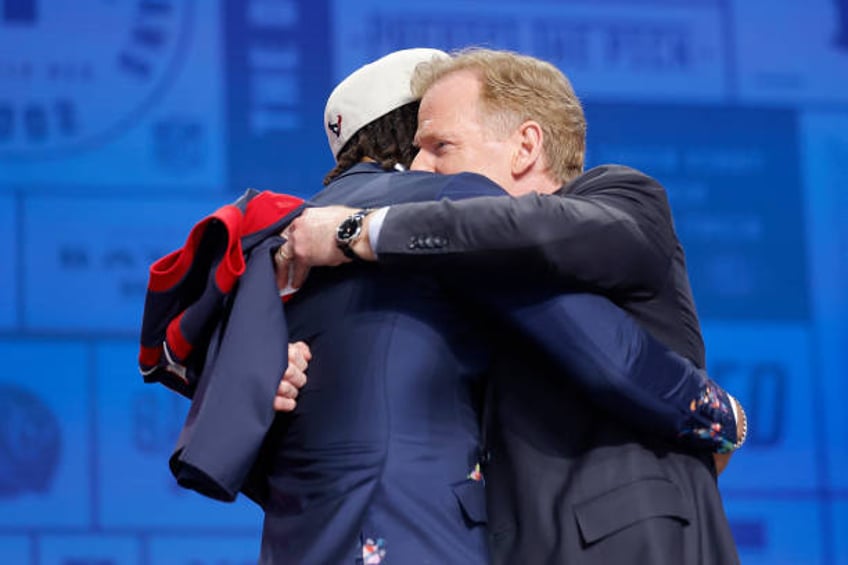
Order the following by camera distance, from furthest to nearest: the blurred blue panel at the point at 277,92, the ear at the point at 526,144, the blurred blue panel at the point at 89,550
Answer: the blurred blue panel at the point at 277,92 → the blurred blue panel at the point at 89,550 → the ear at the point at 526,144

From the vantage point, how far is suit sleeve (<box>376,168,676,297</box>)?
151 cm

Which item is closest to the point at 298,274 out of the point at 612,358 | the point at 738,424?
the point at 612,358

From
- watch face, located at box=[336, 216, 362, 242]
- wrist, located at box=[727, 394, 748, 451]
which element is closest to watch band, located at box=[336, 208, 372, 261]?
watch face, located at box=[336, 216, 362, 242]

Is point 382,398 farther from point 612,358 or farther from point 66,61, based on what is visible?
point 66,61

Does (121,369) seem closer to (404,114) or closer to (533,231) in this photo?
(404,114)

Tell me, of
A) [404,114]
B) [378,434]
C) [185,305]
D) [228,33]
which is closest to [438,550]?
[378,434]

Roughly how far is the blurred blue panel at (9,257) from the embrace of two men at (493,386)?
188 centimetres

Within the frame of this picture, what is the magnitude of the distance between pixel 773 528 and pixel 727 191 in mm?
907

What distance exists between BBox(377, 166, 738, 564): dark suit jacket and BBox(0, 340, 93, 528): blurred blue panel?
191 centimetres

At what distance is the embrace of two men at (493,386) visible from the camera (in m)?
1.52

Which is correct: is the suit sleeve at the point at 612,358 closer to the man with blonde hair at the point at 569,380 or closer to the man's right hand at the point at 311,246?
the man with blonde hair at the point at 569,380

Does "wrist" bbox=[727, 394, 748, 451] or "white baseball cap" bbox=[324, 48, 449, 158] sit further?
"white baseball cap" bbox=[324, 48, 449, 158]

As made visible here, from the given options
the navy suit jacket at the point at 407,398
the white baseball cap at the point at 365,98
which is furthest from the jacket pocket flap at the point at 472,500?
the white baseball cap at the point at 365,98

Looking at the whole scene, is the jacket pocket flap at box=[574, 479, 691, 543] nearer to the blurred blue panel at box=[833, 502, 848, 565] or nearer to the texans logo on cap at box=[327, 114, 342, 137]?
the texans logo on cap at box=[327, 114, 342, 137]
